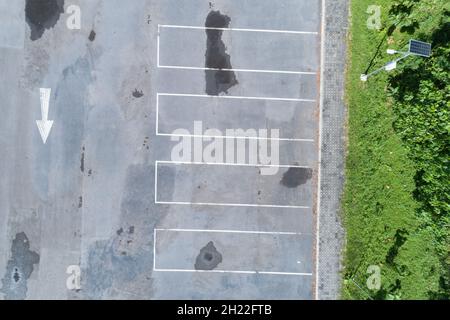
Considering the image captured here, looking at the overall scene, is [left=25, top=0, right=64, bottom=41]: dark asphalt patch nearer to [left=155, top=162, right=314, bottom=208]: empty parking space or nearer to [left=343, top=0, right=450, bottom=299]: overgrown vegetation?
[left=155, top=162, right=314, bottom=208]: empty parking space

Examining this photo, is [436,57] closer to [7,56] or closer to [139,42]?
[139,42]

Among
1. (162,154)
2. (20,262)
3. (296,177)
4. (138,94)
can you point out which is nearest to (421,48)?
(296,177)

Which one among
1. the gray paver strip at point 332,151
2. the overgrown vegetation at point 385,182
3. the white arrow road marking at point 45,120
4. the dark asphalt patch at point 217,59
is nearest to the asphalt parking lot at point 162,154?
the dark asphalt patch at point 217,59

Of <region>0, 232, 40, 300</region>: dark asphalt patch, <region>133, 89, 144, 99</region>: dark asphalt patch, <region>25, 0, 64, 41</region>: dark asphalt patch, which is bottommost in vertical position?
<region>0, 232, 40, 300</region>: dark asphalt patch

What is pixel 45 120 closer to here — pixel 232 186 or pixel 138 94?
pixel 138 94

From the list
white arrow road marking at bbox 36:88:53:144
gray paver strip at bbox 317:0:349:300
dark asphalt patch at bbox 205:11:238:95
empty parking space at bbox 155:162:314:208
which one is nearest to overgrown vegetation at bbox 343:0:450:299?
gray paver strip at bbox 317:0:349:300

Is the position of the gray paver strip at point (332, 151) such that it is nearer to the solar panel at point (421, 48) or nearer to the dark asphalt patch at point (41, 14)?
the solar panel at point (421, 48)

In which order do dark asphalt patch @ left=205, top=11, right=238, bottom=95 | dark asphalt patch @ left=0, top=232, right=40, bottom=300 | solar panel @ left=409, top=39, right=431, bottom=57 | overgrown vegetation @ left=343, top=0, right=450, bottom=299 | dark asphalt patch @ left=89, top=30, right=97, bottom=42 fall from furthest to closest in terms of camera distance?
overgrown vegetation @ left=343, top=0, right=450, bottom=299
dark asphalt patch @ left=205, top=11, right=238, bottom=95
dark asphalt patch @ left=89, top=30, right=97, bottom=42
dark asphalt patch @ left=0, top=232, right=40, bottom=300
solar panel @ left=409, top=39, right=431, bottom=57
